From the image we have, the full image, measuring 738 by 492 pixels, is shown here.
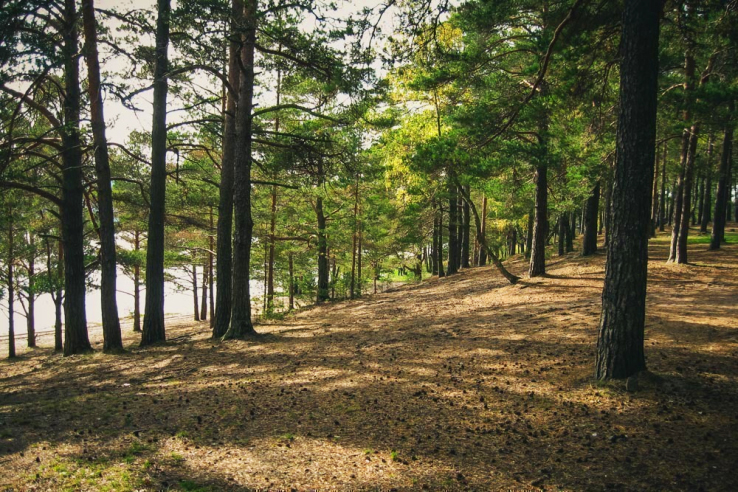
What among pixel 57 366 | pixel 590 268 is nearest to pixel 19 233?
pixel 57 366

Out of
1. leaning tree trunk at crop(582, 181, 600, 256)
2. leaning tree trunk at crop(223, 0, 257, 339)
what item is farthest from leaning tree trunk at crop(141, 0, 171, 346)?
leaning tree trunk at crop(582, 181, 600, 256)

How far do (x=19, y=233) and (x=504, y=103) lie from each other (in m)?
23.9

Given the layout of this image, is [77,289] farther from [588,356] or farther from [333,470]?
[588,356]

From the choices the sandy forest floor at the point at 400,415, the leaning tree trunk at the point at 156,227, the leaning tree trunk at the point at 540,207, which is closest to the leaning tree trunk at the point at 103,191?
the leaning tree trunk at the point at 156,227

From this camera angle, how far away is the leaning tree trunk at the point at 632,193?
4891 mm

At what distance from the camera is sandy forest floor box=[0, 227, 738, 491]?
Answer: 3.55 metres

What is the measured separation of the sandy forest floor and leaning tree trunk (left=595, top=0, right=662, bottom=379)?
592 mm

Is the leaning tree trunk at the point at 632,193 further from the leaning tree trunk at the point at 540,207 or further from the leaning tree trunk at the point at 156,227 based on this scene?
the leaning tree trunk at the point at 156,227

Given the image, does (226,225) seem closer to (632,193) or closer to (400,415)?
(400,415)

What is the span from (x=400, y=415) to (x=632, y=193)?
4.12 meters

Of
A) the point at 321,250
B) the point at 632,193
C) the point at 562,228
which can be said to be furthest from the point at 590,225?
the point at 632,193

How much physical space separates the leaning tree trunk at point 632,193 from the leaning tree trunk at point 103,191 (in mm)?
11300

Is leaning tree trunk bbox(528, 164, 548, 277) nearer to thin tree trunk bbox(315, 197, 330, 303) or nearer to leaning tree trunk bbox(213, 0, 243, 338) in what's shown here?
thin tree trunk bbox(315, 197, 330, 303)

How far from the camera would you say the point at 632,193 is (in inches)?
196
